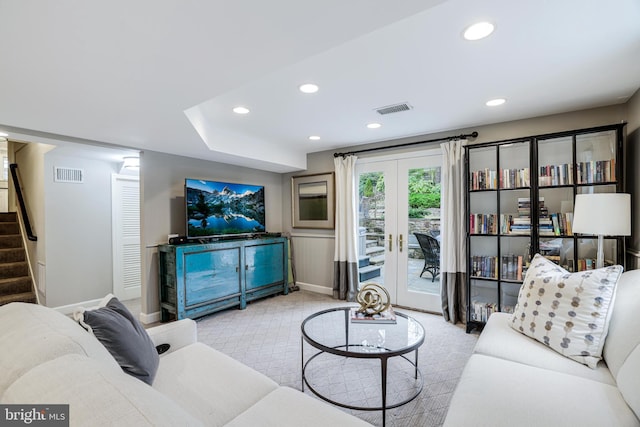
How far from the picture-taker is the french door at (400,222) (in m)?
3.96

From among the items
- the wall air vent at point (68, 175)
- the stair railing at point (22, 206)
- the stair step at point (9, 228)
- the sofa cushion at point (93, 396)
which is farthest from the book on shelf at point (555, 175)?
the stair step at point (9, 228)

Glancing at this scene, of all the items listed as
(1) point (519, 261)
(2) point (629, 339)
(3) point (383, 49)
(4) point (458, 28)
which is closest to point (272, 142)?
(3) point (383, 49)

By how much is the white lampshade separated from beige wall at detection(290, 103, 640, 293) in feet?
1.57

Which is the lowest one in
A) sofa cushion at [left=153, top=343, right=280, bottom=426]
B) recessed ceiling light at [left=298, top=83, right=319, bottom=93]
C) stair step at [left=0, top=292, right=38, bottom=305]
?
stair step at [left=0, top=292, right=38, bottom=305]

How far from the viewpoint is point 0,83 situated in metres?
1.83

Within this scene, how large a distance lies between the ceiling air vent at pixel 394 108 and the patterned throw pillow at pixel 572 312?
1808mm

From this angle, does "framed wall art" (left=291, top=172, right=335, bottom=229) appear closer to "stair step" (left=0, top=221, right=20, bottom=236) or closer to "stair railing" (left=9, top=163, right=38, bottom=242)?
"stair railing" (left=9, top=163, right=38, bottom=242)

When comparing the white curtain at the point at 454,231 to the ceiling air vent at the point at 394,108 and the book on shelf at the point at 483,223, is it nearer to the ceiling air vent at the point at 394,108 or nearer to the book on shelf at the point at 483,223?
the book on shelf at the point at 483,223

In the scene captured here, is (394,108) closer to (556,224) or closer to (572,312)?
(556,224)

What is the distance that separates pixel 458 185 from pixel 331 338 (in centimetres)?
240

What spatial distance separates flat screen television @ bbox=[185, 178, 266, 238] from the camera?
385cm

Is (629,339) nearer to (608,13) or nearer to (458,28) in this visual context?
(608,13)

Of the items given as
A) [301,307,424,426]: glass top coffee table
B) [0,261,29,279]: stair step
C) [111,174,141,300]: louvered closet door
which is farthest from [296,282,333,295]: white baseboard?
[0,261,29,279]: stair step

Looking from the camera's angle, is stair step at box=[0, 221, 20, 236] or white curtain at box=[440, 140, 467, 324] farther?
stair step at box=[0, 221, 20, 236]
